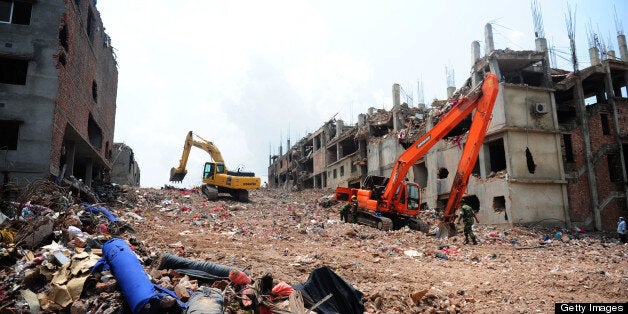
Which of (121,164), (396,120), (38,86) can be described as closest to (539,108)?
(396,120)

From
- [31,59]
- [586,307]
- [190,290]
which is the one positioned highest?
[31,59]

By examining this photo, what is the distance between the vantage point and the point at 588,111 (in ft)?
Result: 67.5

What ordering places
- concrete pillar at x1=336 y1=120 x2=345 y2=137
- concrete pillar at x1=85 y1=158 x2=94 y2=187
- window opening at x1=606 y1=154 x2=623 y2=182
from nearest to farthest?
concrete pillar at x1=85 y1=158 x2=94 y2=187 < window opening at x1=606 y1=154 x2=623 y2=182 < concrete pillar at x1=336 y1=120 x2=345 y2=137

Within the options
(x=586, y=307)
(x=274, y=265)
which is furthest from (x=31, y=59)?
(x=586, y=307)

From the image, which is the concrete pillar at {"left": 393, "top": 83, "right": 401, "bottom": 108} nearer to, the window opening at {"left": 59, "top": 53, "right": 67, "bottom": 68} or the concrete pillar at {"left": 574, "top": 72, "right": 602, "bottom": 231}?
the concrete pillar at {"left": 574, "top": 72, "right": 602, "bottom": 231}

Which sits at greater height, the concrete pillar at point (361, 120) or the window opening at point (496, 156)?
the concrete pillar at point (361, 120)

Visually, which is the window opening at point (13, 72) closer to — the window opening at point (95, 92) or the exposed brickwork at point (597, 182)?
the window opening at point (95, 92)

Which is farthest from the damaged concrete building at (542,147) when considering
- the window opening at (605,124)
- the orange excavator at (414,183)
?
the orange excavator at (414,183)

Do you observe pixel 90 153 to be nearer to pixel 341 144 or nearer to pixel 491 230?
pixel 491 230

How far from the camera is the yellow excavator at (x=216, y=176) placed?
70.2ft

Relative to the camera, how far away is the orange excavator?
508 inches

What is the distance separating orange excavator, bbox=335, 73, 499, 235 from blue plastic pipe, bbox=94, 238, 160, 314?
9.78 m

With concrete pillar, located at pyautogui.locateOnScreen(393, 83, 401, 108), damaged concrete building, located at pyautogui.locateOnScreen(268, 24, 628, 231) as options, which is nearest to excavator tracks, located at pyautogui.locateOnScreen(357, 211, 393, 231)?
damaged concrete building, located at pyautogui.locateOnScreen(268, 24, 628, 231)

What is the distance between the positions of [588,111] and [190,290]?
74.2 ft
